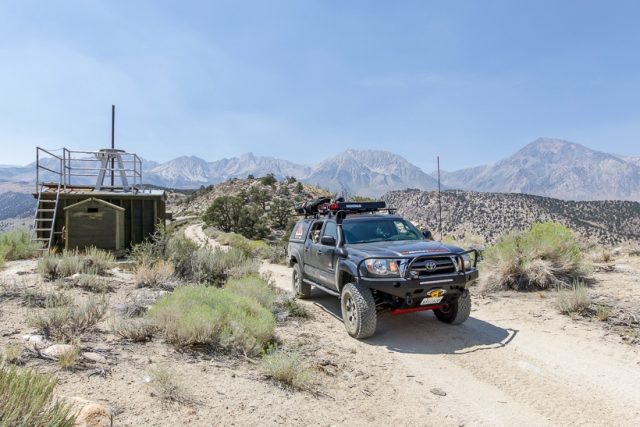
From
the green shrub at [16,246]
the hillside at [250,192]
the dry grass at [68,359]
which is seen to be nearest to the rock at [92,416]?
the dry grass at [68,359]

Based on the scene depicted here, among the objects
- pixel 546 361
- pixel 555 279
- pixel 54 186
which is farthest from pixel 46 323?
pixel 54 186

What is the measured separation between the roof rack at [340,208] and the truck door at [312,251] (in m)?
0.41

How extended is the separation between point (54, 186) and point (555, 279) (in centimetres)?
1578

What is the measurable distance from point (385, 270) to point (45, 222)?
41.0 ft

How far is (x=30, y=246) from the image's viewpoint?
40.7 feet

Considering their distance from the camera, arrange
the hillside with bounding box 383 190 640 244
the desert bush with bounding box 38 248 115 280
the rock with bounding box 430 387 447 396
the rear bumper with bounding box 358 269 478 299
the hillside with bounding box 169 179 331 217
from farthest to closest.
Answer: the hillside with bounding box 383 190 640 244 < the hillside with bounding box 169 179 331 217 < the desert bush with bounding box 38 248 115 280 < the rear bumper with bounding box 358 269 478 299 < the rock with bounding box 430 387 447 396

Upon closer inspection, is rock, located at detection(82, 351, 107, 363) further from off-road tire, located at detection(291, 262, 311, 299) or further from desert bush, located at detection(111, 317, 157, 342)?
off-road tire, located at detection(291, 262, 311, 299)

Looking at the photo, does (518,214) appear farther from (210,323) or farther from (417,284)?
(210,323)

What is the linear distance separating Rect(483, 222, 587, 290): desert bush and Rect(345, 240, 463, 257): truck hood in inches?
148

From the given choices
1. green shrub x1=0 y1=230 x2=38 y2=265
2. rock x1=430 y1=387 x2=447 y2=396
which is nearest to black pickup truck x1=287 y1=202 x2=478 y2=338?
rock x1=430 y1=387 x2=447 y2=396

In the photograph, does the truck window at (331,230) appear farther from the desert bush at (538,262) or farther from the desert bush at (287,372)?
the desert bush at (538,262)

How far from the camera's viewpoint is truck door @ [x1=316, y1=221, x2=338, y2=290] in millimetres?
7797

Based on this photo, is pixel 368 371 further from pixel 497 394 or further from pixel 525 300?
pixel 525 300

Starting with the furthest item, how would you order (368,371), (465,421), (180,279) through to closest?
(180,279) → (368,371) → (465,421)
